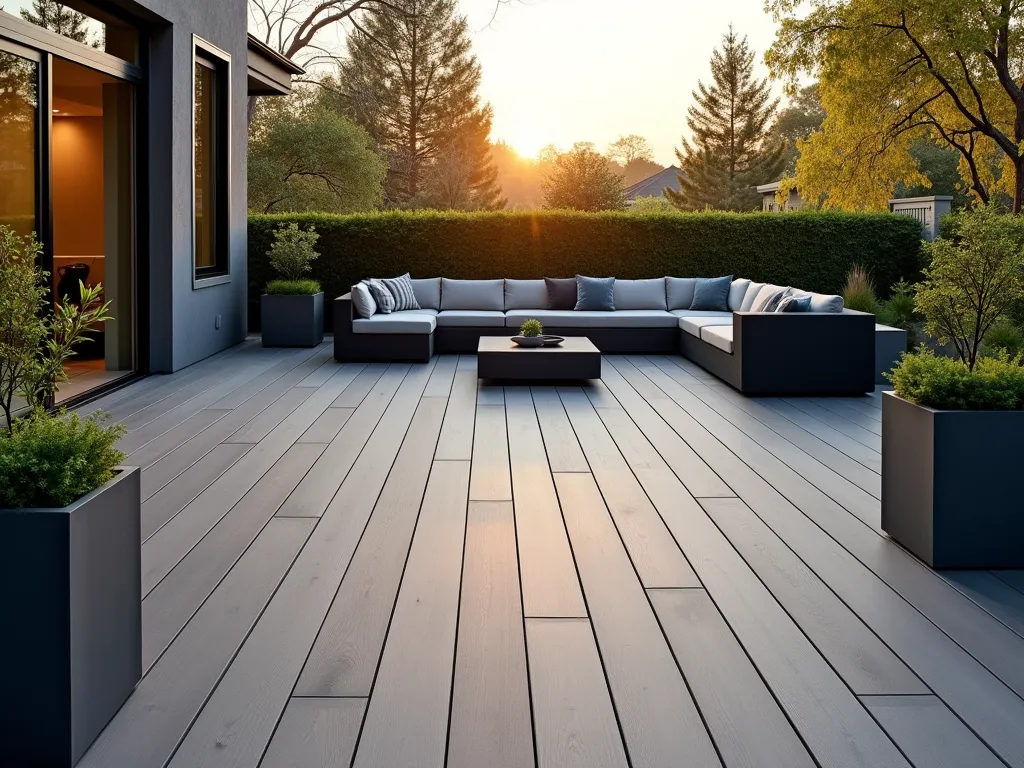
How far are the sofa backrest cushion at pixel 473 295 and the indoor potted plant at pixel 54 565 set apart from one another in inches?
326

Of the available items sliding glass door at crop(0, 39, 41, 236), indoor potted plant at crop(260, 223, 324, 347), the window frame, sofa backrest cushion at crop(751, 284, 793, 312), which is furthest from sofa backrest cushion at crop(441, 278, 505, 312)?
sliding glass door at crop(0, 39, 41, 236)

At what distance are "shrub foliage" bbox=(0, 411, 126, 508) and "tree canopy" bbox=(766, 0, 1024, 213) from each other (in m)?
13.2

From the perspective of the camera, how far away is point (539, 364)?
7680 millimetres

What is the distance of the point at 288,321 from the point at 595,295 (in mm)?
3164

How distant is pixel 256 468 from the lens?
4738 mm

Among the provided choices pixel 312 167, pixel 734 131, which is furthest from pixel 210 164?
pixel 734 131

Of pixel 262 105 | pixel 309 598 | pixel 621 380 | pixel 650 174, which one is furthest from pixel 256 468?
pixel 650 174

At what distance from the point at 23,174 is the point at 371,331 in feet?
12.1

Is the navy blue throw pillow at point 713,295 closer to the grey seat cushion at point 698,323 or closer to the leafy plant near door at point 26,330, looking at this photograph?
the grey seat cushion at point 698,323

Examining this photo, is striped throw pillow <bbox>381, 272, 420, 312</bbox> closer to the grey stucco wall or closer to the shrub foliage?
the grey stucco wall

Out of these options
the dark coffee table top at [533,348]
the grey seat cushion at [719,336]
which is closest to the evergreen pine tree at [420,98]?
the dark coffee table top at [533,348]

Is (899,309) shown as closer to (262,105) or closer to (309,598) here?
(309,598)

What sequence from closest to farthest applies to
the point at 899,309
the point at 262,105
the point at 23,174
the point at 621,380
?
the point at 23,174, the point at 621,380, the point at 899,309, the point at 262,105

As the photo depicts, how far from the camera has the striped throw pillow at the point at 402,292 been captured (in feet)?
32.7
